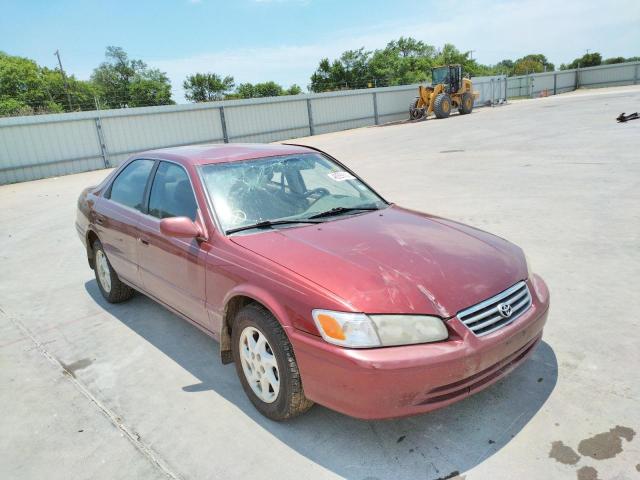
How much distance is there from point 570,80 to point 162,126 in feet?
162

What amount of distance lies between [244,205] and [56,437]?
178 cm

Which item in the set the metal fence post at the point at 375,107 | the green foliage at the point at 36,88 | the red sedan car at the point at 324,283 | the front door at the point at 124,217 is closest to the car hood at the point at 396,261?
the red sedan car at the point at 324,283

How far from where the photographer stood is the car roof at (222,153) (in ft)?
11.8

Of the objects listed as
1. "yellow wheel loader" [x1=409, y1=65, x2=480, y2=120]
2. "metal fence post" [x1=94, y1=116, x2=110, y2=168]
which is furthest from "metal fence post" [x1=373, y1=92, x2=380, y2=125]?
"metal fence post" [x1=94, y1=116, x2=110, y2=168]

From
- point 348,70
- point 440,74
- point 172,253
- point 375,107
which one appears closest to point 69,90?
point 348,70

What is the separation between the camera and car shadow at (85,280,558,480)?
7.76 feet

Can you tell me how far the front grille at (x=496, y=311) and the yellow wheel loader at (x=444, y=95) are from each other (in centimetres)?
2737

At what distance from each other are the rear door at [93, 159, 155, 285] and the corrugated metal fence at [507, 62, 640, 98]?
50.9 meters

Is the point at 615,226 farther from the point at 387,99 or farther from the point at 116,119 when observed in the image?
the point at 387,99

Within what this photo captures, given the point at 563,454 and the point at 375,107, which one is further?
the point at 375,107

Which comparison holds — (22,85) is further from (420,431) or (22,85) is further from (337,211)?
(420,431)

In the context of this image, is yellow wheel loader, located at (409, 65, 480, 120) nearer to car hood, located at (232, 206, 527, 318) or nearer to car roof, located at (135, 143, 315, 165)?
car roof, located at (135, 143, 315, 165)

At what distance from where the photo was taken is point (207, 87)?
3201 inches

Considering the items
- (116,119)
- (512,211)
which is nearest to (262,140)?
(116,119)
